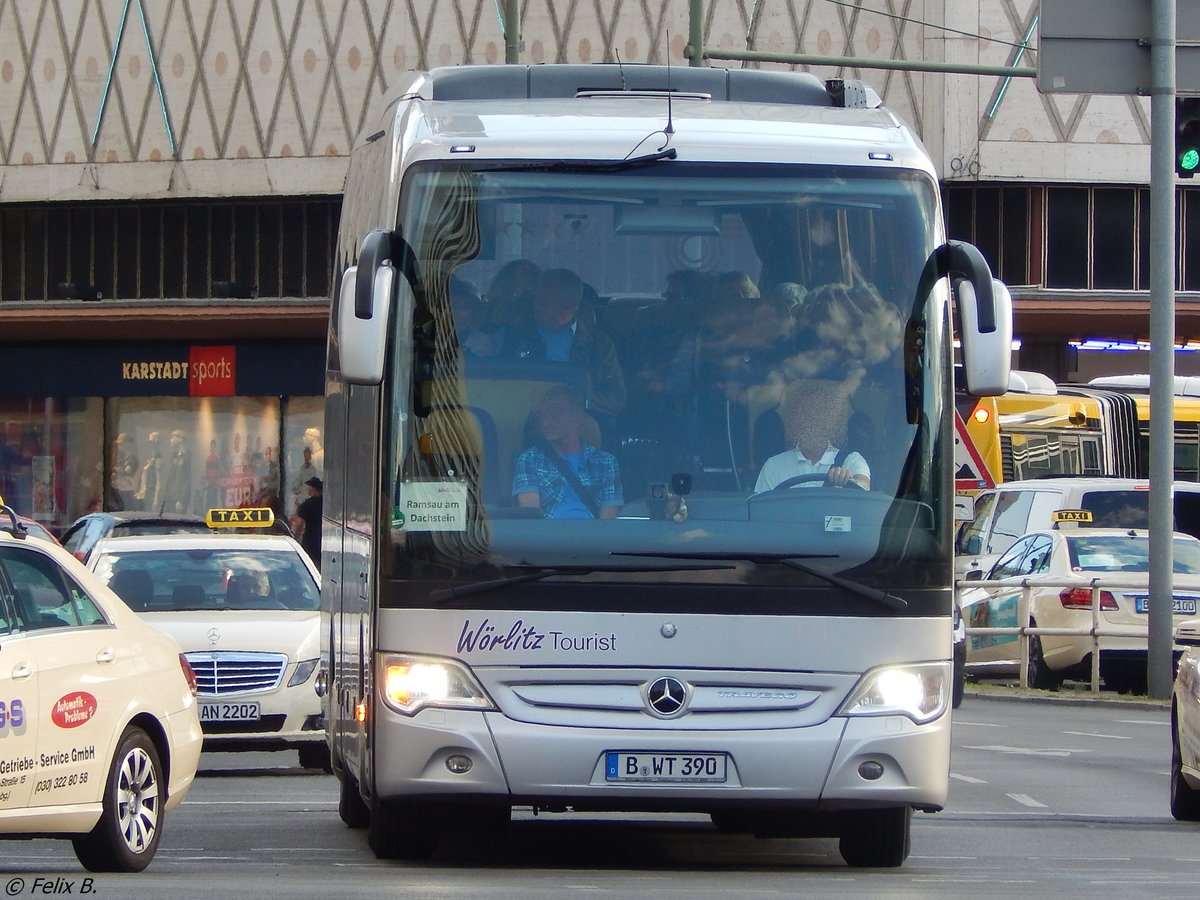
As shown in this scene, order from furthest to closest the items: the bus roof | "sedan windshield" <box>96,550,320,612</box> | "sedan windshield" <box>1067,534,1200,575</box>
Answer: "sedan windshield" <box>1067,534,1200,575</box> < "sedan windshield" <box>96,550,320,612</box> < the bus roof

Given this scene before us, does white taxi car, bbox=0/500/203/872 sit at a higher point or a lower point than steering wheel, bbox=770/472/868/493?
lower

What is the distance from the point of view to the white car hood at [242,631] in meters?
15.0

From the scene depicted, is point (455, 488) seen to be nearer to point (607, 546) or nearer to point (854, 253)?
point (607, 546)

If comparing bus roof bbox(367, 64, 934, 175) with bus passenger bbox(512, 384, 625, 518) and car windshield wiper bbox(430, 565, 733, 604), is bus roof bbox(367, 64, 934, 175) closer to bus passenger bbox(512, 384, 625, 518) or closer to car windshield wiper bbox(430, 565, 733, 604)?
bus passenger bbox(512, 384, 625, 518)

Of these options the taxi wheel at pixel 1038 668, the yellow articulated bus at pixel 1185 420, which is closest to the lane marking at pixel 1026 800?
the taxi wheel at pixel 1038 668

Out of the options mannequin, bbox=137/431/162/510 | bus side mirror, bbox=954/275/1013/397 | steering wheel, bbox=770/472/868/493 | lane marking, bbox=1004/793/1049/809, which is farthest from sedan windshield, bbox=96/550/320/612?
mannequin, bbox=137/431/162/510

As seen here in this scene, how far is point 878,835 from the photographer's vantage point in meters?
9.44

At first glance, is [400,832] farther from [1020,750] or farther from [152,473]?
[152,473]

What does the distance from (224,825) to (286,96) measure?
3090cm

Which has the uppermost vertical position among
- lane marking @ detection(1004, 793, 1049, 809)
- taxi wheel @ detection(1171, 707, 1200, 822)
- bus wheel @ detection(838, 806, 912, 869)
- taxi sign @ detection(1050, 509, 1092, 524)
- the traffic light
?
the traffic light

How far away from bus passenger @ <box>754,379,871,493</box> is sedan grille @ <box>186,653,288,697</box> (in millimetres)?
6930

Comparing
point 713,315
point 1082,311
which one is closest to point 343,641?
point 713,315

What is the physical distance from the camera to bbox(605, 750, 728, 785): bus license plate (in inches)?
336

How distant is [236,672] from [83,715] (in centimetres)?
606
